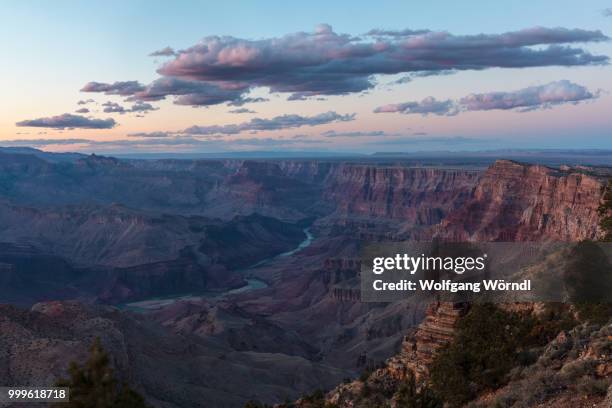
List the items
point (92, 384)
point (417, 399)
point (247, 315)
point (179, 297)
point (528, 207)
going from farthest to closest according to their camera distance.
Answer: point (179, 297) → point (247, 315) → point (528, 207) → point (417, 399) → point (92, 384)

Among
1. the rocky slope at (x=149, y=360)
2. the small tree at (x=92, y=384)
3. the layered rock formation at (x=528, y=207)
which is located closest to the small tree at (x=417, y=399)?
the small tree at (x=92, y=384)

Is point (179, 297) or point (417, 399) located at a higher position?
point (417, 399)

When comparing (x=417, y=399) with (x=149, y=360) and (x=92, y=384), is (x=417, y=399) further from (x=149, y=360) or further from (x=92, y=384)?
(x=149, y=360)

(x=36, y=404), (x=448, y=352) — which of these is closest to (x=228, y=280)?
(x=36, y=404)

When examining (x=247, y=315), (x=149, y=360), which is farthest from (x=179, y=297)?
(x=149, y=360)

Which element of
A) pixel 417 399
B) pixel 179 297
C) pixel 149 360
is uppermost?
pixel 417 399

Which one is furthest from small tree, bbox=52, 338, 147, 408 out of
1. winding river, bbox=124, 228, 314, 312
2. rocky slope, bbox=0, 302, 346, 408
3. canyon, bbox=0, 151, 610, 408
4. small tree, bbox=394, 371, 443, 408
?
winding river, bbox=124, 228, 314, 312

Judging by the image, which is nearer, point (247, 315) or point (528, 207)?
point (528, 207)

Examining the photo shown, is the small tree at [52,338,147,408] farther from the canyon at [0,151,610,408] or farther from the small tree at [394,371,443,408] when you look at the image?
the canyon at [0,151,610,408]

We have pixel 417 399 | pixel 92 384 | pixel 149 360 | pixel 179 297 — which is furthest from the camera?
pixel 179 297

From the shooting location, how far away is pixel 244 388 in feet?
208

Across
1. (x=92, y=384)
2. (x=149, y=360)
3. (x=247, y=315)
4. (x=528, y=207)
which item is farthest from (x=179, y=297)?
(x=92, y=384)

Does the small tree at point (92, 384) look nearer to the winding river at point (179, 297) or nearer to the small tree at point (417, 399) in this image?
the small tree at point (417, 399)

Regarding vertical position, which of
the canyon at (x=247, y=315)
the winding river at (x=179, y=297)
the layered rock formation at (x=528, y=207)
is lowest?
the winding river at (x=179, y=297)
